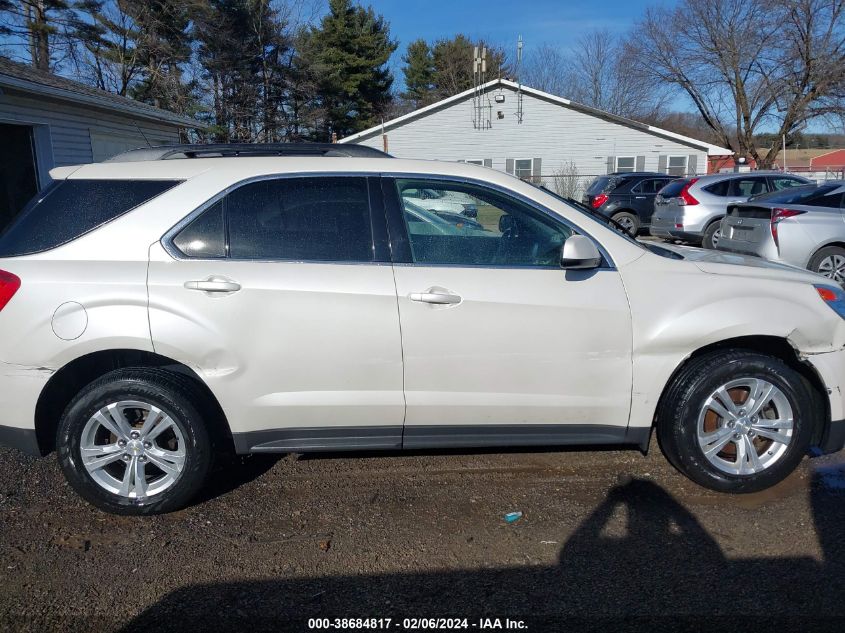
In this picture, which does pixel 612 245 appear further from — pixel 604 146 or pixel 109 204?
pixel 604 146

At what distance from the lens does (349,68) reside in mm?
41875

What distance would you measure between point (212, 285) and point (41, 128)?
1160cm

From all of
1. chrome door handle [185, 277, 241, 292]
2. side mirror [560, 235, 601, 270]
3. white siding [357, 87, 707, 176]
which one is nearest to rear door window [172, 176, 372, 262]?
chrome door handle [185, 277, 241, 292]

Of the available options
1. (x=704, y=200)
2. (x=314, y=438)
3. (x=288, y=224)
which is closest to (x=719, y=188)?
(x=704, y=200)

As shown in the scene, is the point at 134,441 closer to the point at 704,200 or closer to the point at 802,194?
the point at 802,194

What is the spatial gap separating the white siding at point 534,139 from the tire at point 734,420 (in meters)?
30.8

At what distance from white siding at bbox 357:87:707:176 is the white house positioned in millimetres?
49

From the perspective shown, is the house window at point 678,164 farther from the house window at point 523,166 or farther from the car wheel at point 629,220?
the car wheel at point 629,220

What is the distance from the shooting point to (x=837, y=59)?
33156 millimetres

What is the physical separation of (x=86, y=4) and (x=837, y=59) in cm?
3410

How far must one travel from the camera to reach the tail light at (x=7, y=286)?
3.27 m

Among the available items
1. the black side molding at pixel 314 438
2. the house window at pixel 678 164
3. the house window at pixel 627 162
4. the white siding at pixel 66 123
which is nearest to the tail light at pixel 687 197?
the white siding at pixel 66 123

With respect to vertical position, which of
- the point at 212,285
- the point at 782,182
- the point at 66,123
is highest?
the point at 66,123

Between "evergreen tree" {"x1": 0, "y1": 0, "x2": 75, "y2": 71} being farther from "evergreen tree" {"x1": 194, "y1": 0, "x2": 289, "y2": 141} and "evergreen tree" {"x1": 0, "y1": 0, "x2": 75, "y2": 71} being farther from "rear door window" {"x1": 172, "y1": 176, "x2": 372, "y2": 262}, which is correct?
"rear door window" {"x1": 172, "y1": 176, "x2": 372, "y2": 262}
